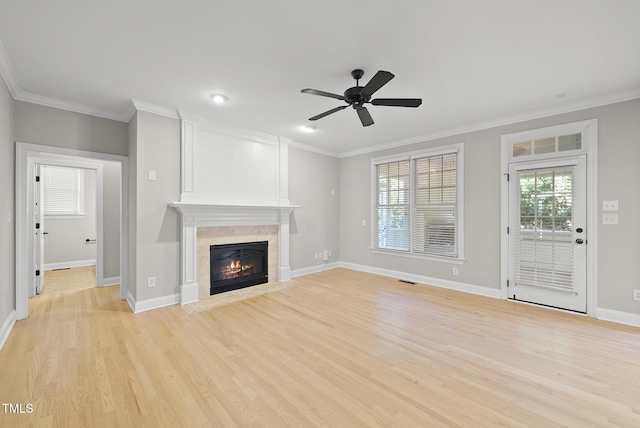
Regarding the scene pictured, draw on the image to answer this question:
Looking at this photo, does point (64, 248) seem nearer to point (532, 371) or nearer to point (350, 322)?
point (350, 322)

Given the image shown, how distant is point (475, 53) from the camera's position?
239cm

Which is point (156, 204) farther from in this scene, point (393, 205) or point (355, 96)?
point (393, 205)

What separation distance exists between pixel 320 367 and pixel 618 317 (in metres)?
3.63

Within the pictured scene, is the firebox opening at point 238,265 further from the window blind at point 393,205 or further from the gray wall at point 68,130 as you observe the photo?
the window blind at point 393,205

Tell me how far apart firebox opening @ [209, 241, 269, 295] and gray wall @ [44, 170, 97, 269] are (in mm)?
3909

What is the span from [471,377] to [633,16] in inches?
114

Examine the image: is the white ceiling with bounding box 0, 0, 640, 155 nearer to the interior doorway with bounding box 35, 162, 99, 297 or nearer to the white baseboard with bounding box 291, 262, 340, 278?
the white baseboard with bounding box 291, 262, 340, 278

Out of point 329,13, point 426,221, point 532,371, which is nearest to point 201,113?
point 329,13

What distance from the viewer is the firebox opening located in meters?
4.25

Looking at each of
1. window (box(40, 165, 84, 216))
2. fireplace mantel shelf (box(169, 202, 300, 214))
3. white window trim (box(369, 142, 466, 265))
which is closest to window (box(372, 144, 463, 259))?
white window trim (box(369, 142, 466, 265))

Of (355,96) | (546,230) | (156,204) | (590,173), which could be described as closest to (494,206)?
(546,230)

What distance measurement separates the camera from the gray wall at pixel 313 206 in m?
5.41

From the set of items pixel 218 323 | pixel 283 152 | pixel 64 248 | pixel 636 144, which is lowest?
pixel 218 323

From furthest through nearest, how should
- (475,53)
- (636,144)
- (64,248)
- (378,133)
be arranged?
1. (64,248)
2. (378,133)
3. (636,144)
4. (475,53)
